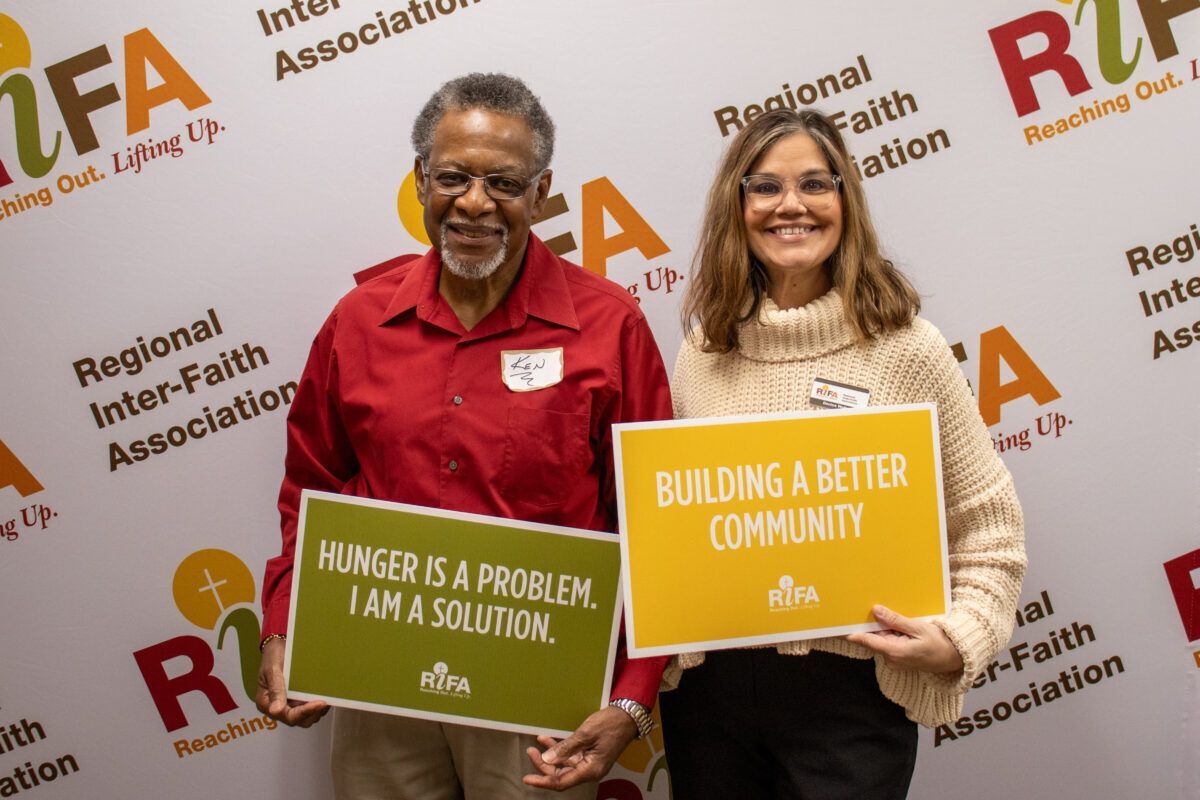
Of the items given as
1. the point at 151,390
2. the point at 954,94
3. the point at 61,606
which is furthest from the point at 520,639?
the point at 954,94

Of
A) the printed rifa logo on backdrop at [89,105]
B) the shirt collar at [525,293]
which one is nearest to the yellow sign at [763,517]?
the shirt collar at [525,293]

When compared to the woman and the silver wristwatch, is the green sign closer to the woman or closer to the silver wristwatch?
the silver wristwatch

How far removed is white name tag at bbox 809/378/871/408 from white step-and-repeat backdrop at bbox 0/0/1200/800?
673mm

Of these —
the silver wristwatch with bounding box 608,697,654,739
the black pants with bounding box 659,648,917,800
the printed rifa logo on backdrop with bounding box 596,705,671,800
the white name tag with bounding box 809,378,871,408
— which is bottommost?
the printed rifa logo on backdrop with bounding box 596,705,671,800

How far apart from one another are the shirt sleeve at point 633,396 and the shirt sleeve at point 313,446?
0.48m

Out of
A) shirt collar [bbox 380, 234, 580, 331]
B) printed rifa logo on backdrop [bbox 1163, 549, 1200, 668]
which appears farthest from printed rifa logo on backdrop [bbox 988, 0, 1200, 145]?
shirt collar [bbox 380, 234, 580, 331]

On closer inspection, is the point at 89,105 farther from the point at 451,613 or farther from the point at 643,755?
the point at 643,755

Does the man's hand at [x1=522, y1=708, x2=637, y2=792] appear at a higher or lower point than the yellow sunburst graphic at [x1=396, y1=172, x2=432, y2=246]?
lower

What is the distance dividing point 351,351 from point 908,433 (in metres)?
0.92

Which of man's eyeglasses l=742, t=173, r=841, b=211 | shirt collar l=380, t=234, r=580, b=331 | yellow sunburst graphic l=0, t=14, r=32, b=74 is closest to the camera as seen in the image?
man's eyeglasses l=742, t=173, r=841, b=211

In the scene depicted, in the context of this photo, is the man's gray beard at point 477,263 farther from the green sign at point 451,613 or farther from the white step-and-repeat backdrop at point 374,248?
the white step-and-repeat backdrop at point 374,248

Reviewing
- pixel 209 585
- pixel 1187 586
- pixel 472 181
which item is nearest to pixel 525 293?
pixel 472 181

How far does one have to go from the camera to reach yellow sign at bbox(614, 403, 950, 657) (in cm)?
138

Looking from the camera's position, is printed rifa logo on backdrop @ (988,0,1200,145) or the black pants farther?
printed rifa logo on backdrop @ (988,0,1200,145)
